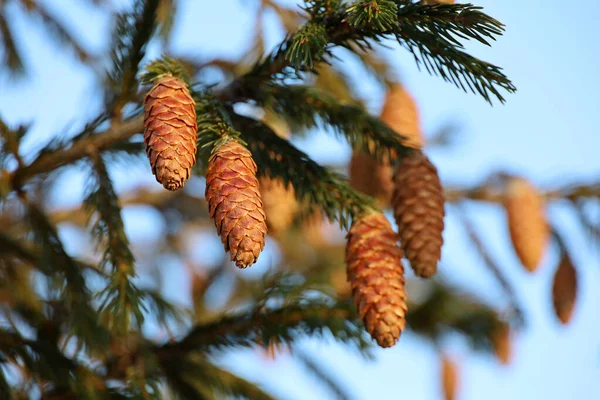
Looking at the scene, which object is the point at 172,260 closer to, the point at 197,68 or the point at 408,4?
the point at 197,68

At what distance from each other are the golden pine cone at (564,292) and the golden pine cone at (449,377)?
2.62 feet

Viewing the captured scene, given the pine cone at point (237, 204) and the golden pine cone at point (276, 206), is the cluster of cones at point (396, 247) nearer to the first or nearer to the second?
the pine cone at point (237, 204)

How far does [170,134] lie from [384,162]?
3.40ft

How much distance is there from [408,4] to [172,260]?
2579mm

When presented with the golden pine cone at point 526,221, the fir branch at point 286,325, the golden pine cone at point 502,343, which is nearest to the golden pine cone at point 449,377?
the golden pine cone at point 502,343

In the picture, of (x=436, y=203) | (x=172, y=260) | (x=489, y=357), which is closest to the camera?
(x=436, y=203)

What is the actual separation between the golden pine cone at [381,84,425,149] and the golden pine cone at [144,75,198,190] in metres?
0.92

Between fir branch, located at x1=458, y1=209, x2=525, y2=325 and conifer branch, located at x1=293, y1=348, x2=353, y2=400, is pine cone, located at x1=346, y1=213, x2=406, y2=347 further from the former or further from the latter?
fir branch, located at x1=458, y1=209, x2=525, y2=325

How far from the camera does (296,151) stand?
1380 millimetres

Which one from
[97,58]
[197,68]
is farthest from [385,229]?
[97,58]

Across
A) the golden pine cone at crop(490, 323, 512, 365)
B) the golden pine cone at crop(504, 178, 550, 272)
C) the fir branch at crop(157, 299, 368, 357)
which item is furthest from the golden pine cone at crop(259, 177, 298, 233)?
the golden pine cone at crop(490, 323, 512, 365)

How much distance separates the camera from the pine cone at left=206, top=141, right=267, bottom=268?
1.02 meters

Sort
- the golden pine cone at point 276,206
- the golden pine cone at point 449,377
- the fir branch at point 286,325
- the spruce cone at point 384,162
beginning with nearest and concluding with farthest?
the fir branch at point 286,325, the golden pine cone at point 276,206, the spruce cone at point 384,162, the golden pine cone at point 449,377

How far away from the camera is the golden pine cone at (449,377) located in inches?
109
